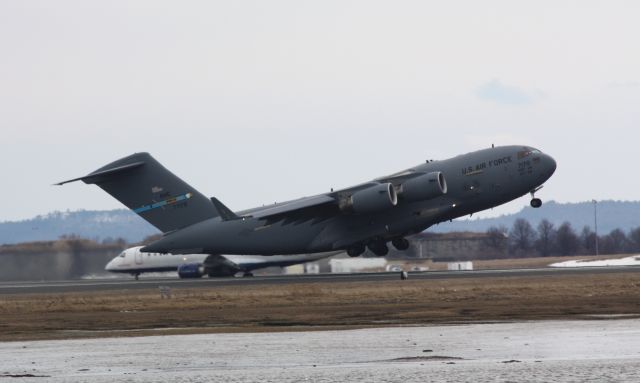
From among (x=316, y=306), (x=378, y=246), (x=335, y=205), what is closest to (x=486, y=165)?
(x=378, y=246)

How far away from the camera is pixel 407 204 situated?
2223 inches

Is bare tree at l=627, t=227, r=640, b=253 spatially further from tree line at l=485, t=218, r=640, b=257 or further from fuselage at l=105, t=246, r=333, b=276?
fuselage at l=105, t=246, r=333, b=276

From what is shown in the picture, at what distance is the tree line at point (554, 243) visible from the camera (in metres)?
114

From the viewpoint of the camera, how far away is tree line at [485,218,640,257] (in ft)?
372

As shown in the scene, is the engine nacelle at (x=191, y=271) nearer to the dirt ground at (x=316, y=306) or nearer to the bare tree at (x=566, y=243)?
the dirt ground at (x=316, y=306)

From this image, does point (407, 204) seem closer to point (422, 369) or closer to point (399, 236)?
point (399, 236)

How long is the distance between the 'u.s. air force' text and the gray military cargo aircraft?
0.16ft

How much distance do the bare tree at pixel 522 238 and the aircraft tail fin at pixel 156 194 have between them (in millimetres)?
62152

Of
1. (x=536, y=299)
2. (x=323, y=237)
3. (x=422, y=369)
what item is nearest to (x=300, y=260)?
(x=323, y=237)

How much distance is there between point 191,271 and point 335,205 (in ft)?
71.4

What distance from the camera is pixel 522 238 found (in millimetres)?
127312

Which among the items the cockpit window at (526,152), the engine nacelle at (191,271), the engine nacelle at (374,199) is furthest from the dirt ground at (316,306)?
the engine nacelle at (191,271)

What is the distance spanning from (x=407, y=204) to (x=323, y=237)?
4972 mm

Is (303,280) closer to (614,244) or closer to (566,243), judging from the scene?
(566,243)
